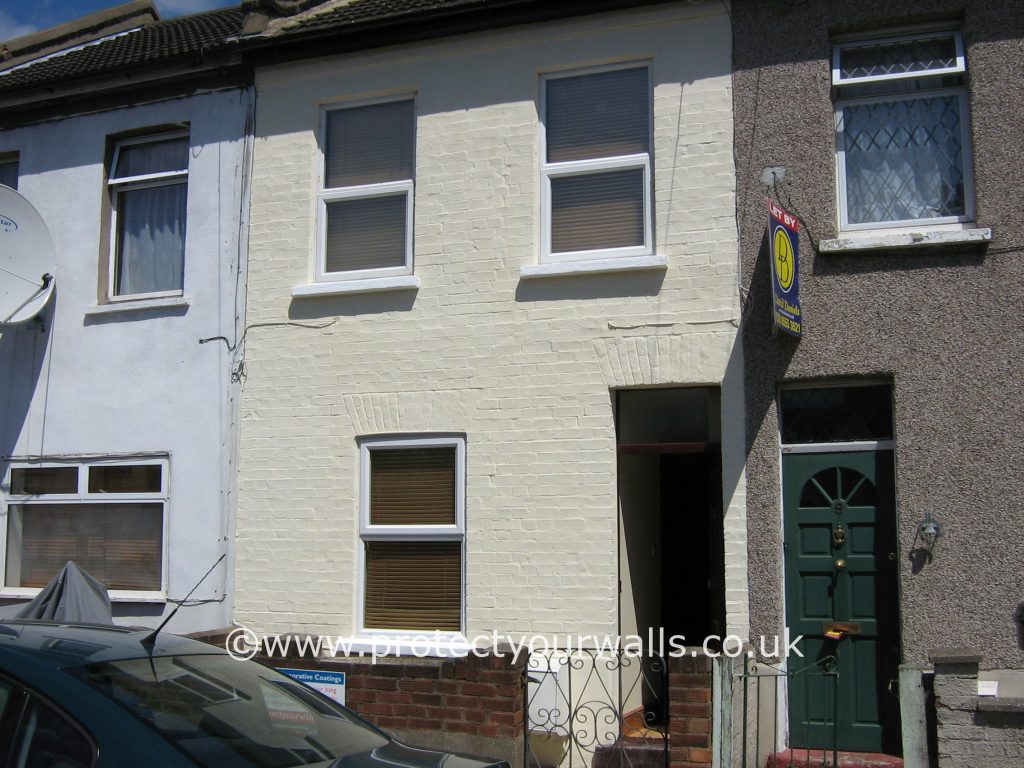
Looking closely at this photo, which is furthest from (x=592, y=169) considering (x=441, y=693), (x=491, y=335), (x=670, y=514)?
(x=441, y=693)

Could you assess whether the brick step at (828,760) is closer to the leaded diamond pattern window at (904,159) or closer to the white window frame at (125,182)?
the leaded diamond pattern window at (904,159)

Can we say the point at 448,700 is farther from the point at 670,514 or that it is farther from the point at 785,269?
the point at 785,269

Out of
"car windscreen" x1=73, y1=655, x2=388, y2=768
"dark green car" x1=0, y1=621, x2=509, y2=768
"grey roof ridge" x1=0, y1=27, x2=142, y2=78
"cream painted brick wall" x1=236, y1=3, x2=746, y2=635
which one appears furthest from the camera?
"grey roof ridge" x1=0, y1=27, x2=142, y2=78

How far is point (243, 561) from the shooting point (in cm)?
887

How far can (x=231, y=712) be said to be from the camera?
13.3 feet

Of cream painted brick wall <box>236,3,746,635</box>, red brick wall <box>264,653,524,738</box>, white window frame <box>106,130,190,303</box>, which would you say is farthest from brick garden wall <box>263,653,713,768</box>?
white window frame <box>106,130,190,303</box>

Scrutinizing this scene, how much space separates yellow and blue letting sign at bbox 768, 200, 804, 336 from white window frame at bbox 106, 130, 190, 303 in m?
5.38

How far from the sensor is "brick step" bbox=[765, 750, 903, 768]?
696 centimetres

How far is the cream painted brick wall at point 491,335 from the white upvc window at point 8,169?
3.03 m

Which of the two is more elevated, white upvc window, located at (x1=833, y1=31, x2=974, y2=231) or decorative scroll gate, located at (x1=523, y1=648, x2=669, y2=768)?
white upvc window, located at (x1=833, y1=31, x2=974, y2=231)

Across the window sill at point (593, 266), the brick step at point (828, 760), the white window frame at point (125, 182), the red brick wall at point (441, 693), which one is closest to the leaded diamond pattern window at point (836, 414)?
the window sill at point (593, 266)

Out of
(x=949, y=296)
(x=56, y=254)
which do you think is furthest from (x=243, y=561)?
(x=949, y=296)

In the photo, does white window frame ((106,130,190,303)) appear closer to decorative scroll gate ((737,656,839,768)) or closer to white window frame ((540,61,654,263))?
white window frame ((540,61,654,263))

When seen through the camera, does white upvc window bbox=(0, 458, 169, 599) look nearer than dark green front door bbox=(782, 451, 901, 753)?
No
